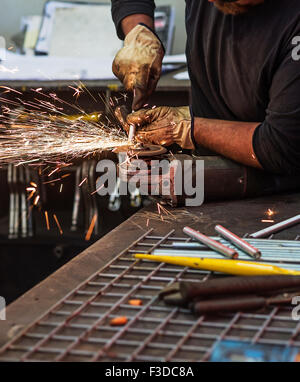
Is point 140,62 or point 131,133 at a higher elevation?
point 140,62

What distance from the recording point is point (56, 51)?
162 inches

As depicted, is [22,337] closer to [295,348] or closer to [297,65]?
[295,348]

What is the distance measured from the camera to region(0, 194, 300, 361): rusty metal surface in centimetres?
88

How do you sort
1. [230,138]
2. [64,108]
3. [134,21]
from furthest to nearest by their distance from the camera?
1. [64,108]
2. [134,21]
3. [230,138]

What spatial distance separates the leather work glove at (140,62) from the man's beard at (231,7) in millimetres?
460

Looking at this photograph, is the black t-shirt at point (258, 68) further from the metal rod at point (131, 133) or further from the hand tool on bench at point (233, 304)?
the hand tool on bench at point (233, 304)

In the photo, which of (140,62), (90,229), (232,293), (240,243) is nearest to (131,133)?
(140,62)

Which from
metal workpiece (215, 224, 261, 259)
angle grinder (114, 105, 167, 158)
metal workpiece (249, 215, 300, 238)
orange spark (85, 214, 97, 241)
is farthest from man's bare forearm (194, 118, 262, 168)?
orange spark (85, 214, 97, 241)

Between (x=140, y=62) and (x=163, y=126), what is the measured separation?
12.9 inches

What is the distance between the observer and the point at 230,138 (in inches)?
70.4

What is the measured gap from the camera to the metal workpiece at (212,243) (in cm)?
122

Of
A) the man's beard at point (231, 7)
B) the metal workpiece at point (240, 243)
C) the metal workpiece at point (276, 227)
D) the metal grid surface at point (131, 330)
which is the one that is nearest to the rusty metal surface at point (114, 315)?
the metal grid surface at point (131, 330)

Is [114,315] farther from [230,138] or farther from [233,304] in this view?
[230,138]
